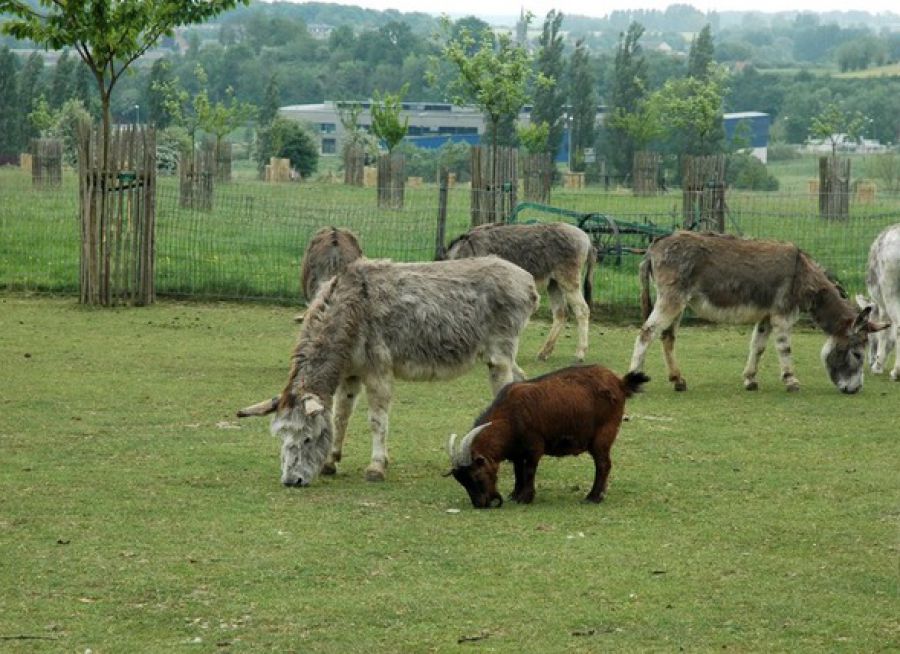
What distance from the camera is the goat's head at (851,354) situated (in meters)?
16.6

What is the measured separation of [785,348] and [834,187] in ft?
52.5

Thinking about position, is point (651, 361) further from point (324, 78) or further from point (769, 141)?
point (324, 78)

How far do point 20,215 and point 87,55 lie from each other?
557 centimetres

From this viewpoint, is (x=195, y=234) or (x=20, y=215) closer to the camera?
(x=195, y=234)

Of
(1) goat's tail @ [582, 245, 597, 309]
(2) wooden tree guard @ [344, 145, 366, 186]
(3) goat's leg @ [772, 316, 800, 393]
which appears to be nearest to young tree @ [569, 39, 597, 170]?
(2) wooden tree guard @ [344, 145, 366, 186]

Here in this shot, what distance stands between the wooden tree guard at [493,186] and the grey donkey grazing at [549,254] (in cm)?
537

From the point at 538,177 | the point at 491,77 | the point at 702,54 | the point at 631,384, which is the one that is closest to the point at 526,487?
the point at 631,384

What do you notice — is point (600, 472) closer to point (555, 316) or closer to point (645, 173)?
point (555, 316)

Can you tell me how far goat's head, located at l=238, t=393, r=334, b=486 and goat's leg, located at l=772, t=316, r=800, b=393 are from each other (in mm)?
7066

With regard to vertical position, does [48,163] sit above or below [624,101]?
below

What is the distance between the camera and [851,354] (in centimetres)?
1658

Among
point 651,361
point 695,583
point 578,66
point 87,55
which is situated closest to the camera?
point 695,583

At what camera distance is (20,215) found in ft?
91.5

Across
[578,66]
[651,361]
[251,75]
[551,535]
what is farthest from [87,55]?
[251,75]
